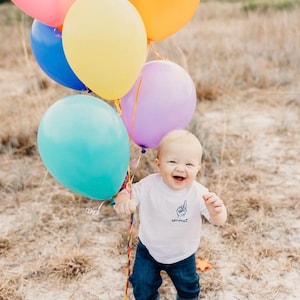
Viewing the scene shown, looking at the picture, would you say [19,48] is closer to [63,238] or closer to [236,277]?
[63,238]

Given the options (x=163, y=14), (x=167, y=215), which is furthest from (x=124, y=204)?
(x=163, y=14)

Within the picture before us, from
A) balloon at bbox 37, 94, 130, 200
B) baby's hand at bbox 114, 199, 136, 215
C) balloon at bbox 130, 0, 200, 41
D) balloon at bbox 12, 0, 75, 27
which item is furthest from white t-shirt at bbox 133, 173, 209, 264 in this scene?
balloon at bbox 12, 0, 75, 27

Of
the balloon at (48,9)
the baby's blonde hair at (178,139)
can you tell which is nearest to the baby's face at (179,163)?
the baby's blonde hair at (178,139)

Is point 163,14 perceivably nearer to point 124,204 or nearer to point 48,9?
point 48,9

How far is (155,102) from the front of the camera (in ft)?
6.24

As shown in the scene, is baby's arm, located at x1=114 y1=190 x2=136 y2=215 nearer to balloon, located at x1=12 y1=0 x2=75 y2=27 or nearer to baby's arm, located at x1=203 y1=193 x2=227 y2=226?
baby's arm, located at x1=203 y1=193 x2=227 y2=226

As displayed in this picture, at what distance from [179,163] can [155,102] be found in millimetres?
246

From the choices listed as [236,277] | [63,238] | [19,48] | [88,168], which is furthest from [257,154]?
[19,48]

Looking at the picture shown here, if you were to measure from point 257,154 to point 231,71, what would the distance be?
1791 mm

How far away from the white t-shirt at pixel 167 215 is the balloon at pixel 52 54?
0.53 m

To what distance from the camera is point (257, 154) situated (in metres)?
3.65

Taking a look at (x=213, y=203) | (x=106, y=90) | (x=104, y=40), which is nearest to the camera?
(x=104, y=40)

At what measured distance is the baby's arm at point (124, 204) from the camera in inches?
72.8

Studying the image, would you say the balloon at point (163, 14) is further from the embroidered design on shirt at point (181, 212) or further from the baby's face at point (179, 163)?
the embroidered design on shirt at point (181, 212)
